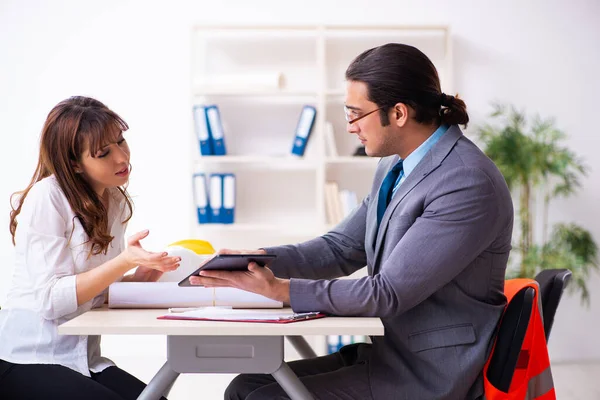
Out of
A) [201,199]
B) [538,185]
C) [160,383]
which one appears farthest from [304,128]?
[160,383]

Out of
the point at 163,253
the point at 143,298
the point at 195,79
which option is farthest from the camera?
the point at 195,79

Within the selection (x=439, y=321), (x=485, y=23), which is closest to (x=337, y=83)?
(x=485, y=23)

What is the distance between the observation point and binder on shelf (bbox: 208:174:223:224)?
178 inches

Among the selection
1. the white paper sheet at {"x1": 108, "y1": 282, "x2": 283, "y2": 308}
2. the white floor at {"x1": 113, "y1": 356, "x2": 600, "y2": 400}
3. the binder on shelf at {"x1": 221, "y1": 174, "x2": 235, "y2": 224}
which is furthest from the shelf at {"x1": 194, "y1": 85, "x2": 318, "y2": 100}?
the white paper sheet at {"x1": 108, "y1": 282, "x2": 283, "y2": 308}

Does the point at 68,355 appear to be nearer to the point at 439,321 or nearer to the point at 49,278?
the point at 49,278

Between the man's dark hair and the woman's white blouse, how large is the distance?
0.87m

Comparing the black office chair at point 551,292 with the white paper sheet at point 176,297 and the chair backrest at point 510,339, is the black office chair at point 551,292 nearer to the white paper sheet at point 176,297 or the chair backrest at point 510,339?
the chair backrest at point 510,339

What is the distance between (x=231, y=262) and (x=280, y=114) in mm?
3180

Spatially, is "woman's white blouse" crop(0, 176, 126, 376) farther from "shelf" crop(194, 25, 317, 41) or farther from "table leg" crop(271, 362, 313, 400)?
"shelf" crop(194, 25, 317, 41)

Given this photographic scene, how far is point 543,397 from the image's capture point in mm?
1842

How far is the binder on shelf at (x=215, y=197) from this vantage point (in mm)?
4523

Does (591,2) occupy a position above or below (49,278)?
above

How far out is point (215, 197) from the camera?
454 cm

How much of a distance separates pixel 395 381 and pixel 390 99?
2.39ft
